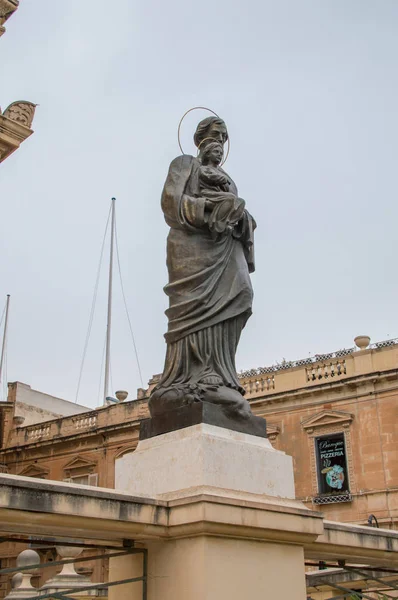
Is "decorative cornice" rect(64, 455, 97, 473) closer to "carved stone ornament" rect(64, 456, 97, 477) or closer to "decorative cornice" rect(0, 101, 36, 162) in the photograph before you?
"carved stone ornament" rect(64, 456, 97, 477)

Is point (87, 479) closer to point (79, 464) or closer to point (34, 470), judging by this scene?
point (79, 464)

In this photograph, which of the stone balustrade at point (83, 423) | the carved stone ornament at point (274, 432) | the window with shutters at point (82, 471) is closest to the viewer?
the carved stone ornament at point (274, 432)

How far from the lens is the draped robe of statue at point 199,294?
422cm

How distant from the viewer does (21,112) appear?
39.3 ft

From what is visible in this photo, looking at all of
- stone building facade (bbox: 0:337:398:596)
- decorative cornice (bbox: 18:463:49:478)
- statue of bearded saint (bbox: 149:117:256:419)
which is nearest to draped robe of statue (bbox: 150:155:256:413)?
statue of bearded saint (bbox: 149:117:256:419)

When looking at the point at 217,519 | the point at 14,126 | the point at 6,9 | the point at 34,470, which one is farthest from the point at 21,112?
the point at 34,470

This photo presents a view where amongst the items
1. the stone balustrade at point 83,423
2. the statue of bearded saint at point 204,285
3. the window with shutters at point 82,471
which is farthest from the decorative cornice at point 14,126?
the window with shutters at point 82,471

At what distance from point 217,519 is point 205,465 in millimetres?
319

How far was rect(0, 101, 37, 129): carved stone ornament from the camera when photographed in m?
11.9

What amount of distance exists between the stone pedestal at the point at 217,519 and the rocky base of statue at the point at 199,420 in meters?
0.04

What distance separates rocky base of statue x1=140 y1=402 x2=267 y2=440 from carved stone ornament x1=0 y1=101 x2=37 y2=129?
883 cm

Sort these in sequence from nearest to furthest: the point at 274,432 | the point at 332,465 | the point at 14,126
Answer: the point at 14,126 → the point at 332,465 → the point at 274,432

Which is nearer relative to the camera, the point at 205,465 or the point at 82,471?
the point at 205,465

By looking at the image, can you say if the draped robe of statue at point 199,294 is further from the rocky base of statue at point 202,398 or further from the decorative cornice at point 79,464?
the decorative cornice at point 79,464
